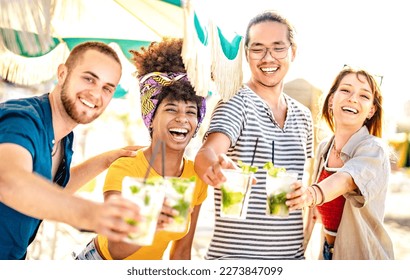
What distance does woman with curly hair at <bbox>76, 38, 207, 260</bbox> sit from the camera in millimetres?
3029

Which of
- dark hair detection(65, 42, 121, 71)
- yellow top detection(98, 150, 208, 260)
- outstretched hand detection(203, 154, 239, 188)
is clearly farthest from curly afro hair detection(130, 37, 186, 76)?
outstretched hand detection(203, 154, 239, 188)

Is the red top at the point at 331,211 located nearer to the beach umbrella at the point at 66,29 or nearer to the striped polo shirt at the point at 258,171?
the striped polo shirt at the point at 258,171

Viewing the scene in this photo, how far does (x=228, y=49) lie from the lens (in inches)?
121

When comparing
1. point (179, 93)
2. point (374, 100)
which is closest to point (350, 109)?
point (374, 100)

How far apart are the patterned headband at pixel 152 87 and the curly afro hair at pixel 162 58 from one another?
41mm

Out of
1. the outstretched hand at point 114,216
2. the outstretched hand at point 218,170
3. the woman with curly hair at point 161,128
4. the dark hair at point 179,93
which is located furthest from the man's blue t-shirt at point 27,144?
the outstretched hand at point 218,170

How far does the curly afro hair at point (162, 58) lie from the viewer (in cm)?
310

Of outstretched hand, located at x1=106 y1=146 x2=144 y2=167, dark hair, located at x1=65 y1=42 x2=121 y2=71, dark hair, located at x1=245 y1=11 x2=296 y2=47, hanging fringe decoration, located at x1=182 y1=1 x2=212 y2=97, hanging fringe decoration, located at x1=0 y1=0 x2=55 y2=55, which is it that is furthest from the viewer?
outstretched hand, located at x1=106 y1=146 x2=144 y2=167

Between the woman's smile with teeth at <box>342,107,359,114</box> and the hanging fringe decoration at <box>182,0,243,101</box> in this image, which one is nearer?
the hanging fringe decoration at <box>182,0,243,101</box>

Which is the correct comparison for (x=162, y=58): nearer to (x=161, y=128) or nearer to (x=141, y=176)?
(x=161, y=128)

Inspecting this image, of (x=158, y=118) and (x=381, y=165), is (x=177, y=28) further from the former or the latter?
(x=381, y=165)

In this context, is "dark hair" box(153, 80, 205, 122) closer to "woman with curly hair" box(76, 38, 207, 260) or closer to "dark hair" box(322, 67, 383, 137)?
"woman with curly hair" box(76, 38, 207, 260)

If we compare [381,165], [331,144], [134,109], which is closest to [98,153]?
[134,109]

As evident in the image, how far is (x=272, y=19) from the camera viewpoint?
308 cm
